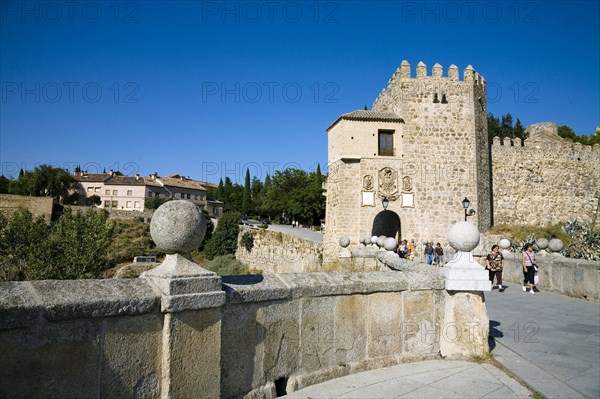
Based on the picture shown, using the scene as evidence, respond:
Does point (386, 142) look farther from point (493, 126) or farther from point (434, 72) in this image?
point (493, 126)

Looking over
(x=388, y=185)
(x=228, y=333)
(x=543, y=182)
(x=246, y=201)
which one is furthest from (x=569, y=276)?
(x=246, y=201)

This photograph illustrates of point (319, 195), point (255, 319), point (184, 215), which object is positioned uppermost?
point (319, 195)

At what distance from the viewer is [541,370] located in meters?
4.63

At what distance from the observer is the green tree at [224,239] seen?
1854 inches

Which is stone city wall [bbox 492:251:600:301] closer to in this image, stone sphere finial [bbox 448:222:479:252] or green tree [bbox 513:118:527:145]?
stone sphere finial [bbox 448:222:479:252]

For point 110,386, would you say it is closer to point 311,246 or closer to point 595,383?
point 595,383

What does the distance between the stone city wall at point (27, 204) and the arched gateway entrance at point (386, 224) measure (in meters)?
44.7

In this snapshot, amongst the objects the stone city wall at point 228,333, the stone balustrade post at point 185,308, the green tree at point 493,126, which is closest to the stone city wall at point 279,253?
the stone city wall at point 228,333

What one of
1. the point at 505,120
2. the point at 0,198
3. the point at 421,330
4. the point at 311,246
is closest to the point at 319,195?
the point at 505,120

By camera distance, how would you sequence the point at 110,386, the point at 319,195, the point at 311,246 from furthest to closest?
1. the point at 319,195
2. the point at 311,246
3. the point at 110,386

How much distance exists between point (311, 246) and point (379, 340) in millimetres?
23809

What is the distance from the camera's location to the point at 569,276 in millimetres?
10883

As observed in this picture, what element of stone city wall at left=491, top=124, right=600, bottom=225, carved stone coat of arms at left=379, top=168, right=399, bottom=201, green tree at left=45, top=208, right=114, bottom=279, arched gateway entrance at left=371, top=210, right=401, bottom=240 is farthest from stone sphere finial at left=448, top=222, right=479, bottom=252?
green tree at left=45, top=208, right=114, bottom=279

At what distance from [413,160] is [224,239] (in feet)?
89.0
